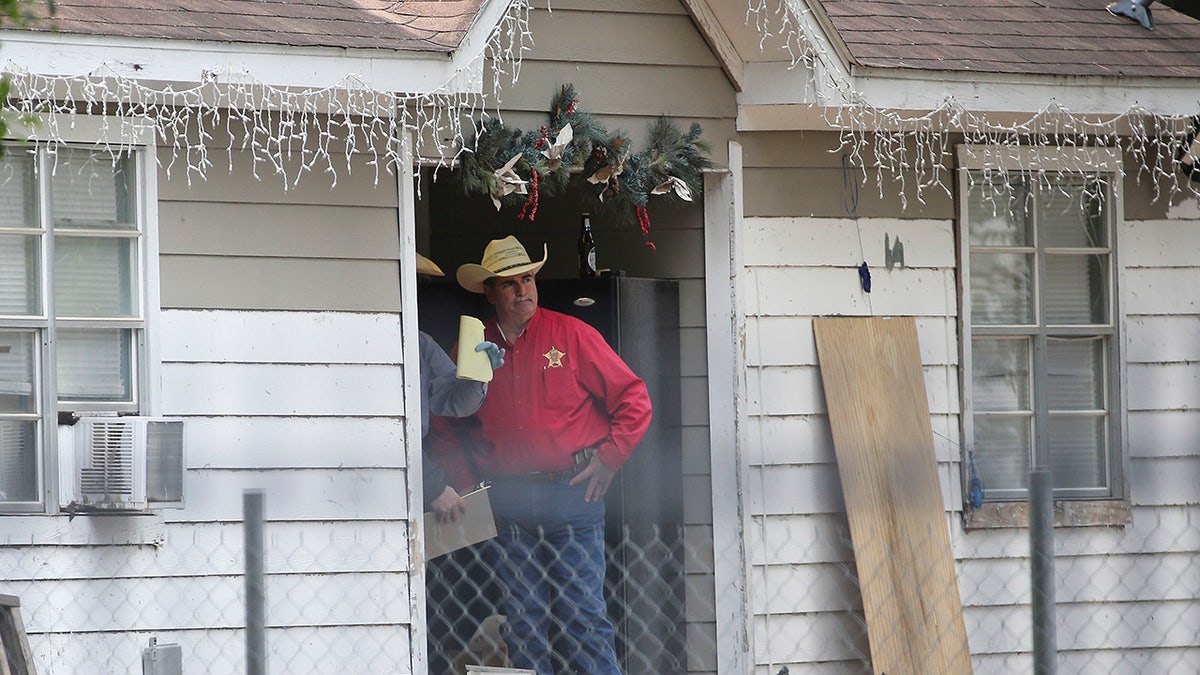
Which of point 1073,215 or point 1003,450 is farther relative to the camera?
point 1073,215

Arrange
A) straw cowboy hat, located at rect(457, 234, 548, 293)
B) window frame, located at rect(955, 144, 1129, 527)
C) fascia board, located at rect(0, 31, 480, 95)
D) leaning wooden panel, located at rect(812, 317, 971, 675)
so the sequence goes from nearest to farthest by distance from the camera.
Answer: fascia board, located at rect(0, 31, 480, 95)
leaning wooden panel, located at rect(812, 317, 971, 675)
straw cowboy hat, located at rect(457, 234, 548, 293)
window frame, located at rect(955, 144, 1129, 527)

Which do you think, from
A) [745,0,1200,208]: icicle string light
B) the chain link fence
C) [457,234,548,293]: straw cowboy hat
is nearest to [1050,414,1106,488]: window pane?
the chain link fence

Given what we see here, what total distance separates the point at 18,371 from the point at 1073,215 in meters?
4.61

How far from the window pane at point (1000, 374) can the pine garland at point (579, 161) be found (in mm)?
1534

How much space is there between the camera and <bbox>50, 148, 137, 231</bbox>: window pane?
18.1 ft

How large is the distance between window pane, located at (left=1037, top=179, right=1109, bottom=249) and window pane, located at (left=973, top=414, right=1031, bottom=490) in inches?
33.5

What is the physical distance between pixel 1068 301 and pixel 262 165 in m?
Answer: 3.68

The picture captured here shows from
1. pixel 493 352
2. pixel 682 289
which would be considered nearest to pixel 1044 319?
pixel 682 289

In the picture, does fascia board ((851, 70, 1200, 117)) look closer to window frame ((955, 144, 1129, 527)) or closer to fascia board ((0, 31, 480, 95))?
window frame ((955, 144, 1129, 527))

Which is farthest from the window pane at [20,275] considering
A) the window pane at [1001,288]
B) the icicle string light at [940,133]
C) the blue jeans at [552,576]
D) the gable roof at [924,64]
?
the window pane at [1001,288]

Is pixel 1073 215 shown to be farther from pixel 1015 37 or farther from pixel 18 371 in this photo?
pixel 18 371

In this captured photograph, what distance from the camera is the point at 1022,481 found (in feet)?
22.0

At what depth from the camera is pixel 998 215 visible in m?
6.76

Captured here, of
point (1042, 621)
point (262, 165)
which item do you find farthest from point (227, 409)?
point (1042, 621)
